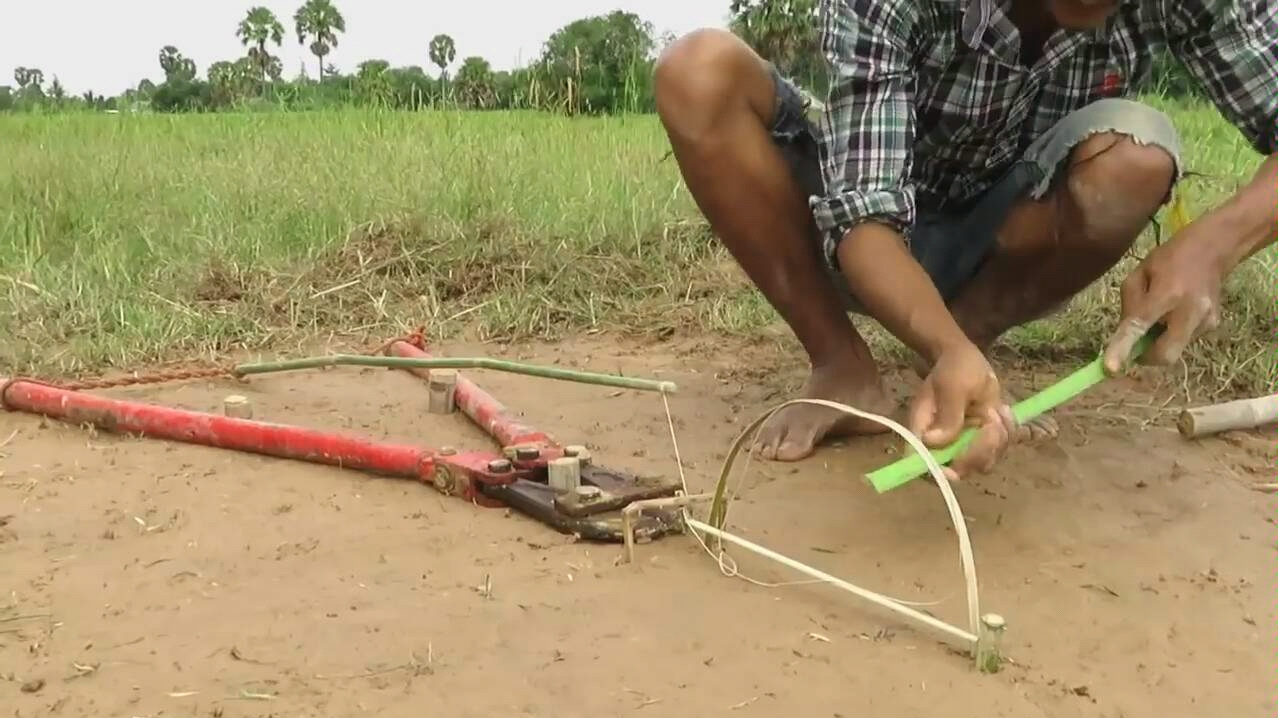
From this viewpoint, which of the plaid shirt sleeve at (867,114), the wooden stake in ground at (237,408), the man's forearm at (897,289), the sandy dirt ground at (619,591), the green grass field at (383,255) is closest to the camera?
the sandy dirt ground at (619,591)

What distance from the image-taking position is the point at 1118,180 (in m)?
1.90

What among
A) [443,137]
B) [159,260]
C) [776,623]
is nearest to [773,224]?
[776,623]

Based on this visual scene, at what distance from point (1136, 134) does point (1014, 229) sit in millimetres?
291

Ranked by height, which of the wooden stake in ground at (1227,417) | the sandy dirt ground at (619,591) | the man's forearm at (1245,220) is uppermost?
the man's forearm at (1245,220)

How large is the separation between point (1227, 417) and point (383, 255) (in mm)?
2352

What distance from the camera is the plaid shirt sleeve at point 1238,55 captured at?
1842mm

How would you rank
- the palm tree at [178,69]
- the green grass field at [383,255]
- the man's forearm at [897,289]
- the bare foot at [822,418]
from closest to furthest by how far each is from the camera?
1. the man's forearm at [897,289]
2. the bare foot at [822,418]
3. the green grass field at [383,255]
4. the palm tree at [178,69]

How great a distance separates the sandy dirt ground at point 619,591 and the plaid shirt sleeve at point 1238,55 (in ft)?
1.93

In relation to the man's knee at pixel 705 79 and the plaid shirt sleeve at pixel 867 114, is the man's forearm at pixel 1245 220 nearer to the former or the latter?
the plaid shirt sleeve at pixel 867 114

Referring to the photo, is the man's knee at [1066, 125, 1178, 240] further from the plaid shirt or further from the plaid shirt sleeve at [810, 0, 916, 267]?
the plaid shirt sleeve at [810, 0, 916, 267]

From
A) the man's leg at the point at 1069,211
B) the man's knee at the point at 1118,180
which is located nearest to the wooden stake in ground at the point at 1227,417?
Answer: the man's leg at the point at 1069,211

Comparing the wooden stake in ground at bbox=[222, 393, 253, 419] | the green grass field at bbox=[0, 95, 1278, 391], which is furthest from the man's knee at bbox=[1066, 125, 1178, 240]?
the wooden stake in ground at bbox=[222, 393, 253, 419]

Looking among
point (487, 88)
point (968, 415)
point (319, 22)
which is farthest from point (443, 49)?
point (319, 22)

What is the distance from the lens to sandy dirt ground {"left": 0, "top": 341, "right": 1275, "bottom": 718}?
1.27 m
